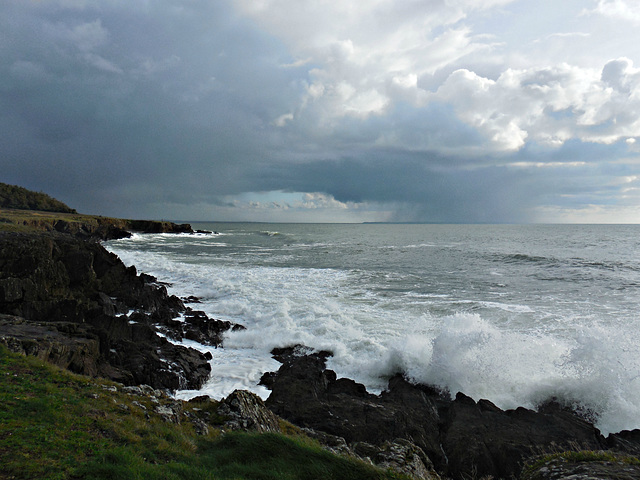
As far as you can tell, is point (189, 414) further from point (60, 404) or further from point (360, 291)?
point (360, 291)

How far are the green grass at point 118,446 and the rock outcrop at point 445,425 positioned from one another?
338 cm

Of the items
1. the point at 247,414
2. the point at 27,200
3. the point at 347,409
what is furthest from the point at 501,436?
the point at 27,200

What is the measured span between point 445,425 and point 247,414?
618 cm

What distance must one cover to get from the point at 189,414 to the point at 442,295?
23587 mm

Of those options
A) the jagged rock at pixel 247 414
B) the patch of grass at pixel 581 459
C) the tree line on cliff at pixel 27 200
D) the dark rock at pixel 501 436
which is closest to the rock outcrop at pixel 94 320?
the jagged rock at pixel 247 414

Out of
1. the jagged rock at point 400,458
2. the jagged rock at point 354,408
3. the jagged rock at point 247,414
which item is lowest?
the jagged rock at point 354,408

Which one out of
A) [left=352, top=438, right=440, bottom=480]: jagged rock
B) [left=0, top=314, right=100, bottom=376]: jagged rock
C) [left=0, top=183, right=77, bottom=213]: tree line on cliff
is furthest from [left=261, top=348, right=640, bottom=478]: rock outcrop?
[left=0, top=183, right=77, bottom=213]: tree line on cliff

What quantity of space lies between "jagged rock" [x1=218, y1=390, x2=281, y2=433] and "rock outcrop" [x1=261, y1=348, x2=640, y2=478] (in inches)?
64.8

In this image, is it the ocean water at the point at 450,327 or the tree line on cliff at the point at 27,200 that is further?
the tree line on cliff at the point at 27,200

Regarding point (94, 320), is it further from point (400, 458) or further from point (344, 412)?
point (400, 458)

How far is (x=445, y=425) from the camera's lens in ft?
34.1

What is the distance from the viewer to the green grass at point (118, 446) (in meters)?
5.20

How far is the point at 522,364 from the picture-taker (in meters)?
14.3

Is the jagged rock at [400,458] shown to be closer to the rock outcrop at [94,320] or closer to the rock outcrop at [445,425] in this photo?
the rock outcrop at [445,425]
